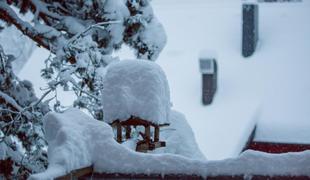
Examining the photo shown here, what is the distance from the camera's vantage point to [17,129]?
7266 mm

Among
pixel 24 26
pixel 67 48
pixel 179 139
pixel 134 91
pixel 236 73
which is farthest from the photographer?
pixel 236 73

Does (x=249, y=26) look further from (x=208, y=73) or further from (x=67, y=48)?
(x=67, y=48)

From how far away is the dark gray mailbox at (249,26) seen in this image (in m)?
15.7

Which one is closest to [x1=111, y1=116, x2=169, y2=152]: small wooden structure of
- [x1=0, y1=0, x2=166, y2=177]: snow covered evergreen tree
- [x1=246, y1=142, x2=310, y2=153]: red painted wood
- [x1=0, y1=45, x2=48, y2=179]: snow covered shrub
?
[x1=0, y1=0, x2=166, y2=177]: snow covered evergreen tree

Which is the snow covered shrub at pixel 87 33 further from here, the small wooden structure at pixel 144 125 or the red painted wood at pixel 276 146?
the red painted wood at pixel 276 146

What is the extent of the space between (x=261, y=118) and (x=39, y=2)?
7.59 metres

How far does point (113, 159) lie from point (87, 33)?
12.5ft

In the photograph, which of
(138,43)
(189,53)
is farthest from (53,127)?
(189,53)

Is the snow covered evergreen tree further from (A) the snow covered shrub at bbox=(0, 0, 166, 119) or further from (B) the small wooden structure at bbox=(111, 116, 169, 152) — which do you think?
(B) the small wooden structure at bbox=(111, 116, 169, 152)

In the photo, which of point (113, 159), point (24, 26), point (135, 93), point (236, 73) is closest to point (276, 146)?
point (236, 73)

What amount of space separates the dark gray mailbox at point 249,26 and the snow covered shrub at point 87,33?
8415 mm

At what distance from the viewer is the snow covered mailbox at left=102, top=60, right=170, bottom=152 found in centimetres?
470

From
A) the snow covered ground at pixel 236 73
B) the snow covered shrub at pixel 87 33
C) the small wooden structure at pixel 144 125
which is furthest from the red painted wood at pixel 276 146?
the small wooden structure at pixel 144 125

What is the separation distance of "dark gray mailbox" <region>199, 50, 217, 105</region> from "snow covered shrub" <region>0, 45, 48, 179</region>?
278 inches
